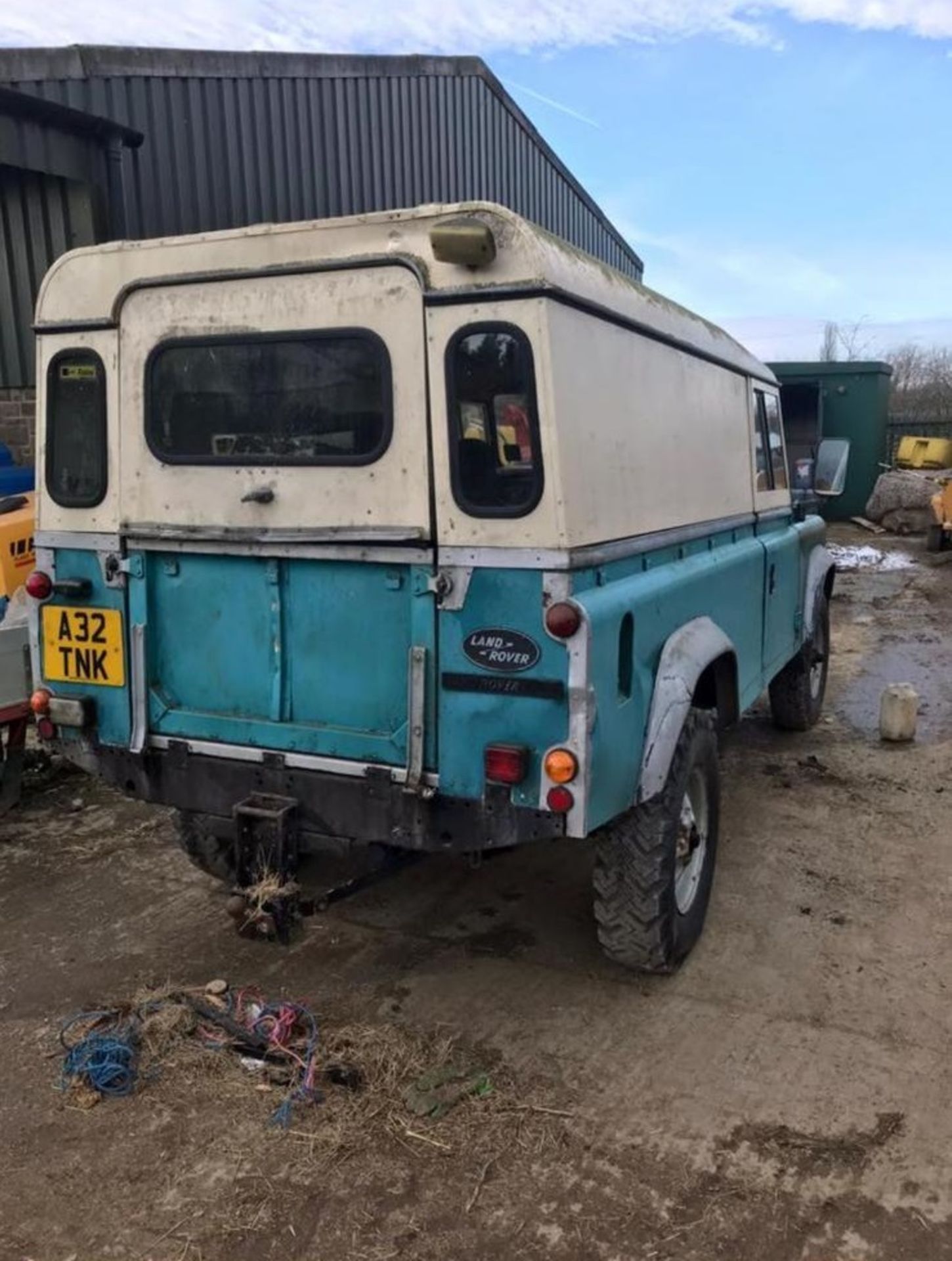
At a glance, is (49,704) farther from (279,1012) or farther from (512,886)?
(512,886)

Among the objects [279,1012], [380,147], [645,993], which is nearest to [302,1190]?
[279,1012]

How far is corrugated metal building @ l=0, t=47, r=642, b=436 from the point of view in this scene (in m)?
8.40

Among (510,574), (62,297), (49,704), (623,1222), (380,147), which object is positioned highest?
(380,147)

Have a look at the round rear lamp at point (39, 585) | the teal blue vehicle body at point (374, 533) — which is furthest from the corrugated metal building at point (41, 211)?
the round rear lamp at point (39, 585)

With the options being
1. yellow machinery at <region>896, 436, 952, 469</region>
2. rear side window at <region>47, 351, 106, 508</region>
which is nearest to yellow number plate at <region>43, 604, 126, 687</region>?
rear side window at <region>47, 351, 106, 508</region>

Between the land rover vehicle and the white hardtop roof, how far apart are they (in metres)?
0.01

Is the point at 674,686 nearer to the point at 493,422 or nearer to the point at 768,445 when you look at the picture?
the point at 493,422

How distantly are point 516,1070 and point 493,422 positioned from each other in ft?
6.68

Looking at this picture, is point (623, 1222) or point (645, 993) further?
point (645, 993)

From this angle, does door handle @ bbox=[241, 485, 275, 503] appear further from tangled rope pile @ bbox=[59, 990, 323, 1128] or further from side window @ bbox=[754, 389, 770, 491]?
side window @ bbox=[754, 389, 770, 491]

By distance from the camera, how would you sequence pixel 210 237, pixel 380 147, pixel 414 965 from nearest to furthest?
pixel 210 237 < pixel 414 965 < pixel 380 147

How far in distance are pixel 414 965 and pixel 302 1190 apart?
4.08 ft

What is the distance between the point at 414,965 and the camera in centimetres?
391

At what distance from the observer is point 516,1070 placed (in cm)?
324
